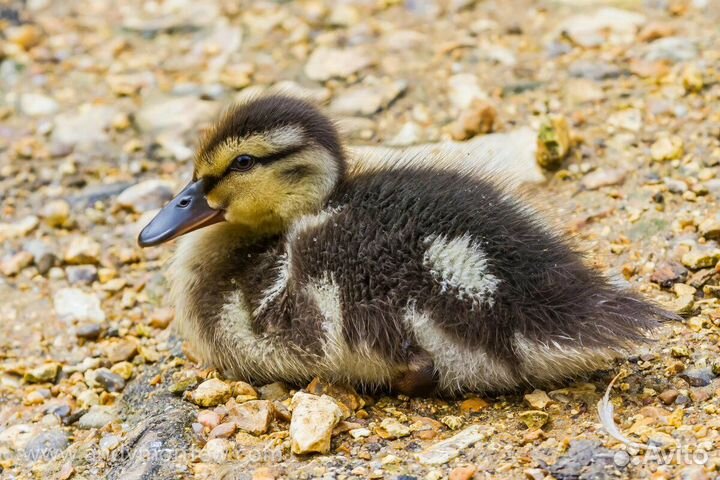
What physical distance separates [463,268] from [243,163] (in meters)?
0.68

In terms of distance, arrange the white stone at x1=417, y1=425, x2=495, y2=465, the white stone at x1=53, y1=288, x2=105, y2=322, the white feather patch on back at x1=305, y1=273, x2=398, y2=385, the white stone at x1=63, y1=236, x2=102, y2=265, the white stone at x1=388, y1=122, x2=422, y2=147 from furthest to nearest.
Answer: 1. the white stone at x1=388, y1=122, x2=422, y2=147
2. the white stone at x1=63, y1=236, x2=102, y2=265
3. the white stone at x1=53, y1=288, x2=105, y2=322
4. the white feather patch on back at x1=305, y1=273, x2=398, y2=385
5. the white stone at x1=417, y1=425, x2=495, y2=465

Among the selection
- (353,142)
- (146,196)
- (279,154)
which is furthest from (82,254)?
(279,154)

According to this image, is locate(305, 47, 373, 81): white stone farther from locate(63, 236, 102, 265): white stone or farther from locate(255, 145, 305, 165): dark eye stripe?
locate(255, 145, 305, 165): dark eye stripe

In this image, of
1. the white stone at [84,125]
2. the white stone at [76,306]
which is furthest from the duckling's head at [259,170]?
the white stone at [84,125]

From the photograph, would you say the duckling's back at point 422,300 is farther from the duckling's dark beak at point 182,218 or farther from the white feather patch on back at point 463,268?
the duckling's dark beak at point 182,218

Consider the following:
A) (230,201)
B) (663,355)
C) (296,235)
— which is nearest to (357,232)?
(296,235)

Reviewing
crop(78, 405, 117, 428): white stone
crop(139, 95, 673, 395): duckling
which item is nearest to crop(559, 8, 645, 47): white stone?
Result: crop(139, 95, 673, 395): duckling

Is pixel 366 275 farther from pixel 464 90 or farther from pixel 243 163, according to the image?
pixel 464 90

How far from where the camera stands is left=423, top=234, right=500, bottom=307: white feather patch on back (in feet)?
7.04

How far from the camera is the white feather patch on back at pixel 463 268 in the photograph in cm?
215

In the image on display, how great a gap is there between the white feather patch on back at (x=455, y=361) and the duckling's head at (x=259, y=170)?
0.46m

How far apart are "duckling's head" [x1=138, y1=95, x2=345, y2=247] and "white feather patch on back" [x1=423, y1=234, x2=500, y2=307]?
1.36ft

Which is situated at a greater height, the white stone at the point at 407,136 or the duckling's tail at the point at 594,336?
the duckling's tail at the point at 594,336

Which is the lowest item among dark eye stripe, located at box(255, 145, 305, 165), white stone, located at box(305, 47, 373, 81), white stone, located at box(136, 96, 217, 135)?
white stone, located at box(136, 96, 217, 135)
